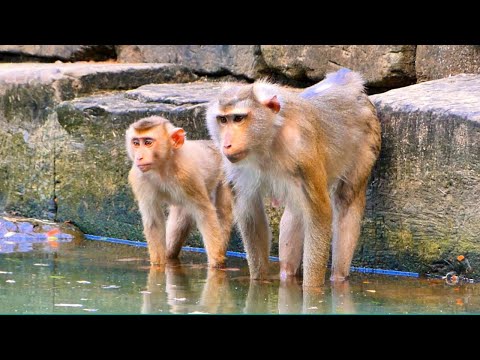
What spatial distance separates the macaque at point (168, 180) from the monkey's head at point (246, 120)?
4.86 ft

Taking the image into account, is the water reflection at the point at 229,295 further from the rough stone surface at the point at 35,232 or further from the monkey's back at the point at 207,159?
the rough stone surface at the point at 35,232

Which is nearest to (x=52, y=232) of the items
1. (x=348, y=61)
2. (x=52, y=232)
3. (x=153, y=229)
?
(x=52, y=232)

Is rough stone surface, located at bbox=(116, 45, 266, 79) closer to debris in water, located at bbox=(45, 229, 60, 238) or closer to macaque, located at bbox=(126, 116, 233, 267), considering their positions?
macaque, located at bbox=(126, 116, 233, 267)

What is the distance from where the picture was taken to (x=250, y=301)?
339 inches

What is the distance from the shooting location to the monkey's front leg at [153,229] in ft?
35.1

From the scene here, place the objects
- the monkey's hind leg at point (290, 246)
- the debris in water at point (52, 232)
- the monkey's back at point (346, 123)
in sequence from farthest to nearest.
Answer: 1. the debris in water at point (52, 232)
2. the monkey's hind leg at point (290, 246)
3. the monkey's back at point (346, 123)

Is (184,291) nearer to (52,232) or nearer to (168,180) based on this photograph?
(168,180)

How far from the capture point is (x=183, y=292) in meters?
9.03

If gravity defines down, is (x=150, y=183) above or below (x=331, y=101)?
below

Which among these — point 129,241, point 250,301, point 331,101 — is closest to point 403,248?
point 331,101

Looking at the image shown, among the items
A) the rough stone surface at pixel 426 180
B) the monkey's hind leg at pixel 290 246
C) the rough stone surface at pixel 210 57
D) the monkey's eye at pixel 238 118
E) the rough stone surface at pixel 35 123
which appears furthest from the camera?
the rough stone surface at pixel 210 57

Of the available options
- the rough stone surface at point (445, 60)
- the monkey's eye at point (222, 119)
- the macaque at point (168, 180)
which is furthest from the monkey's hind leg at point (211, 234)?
the rough stone surface at point (445, 60)

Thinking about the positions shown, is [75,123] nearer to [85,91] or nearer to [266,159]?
[85,91]

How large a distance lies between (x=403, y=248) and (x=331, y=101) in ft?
4.72
